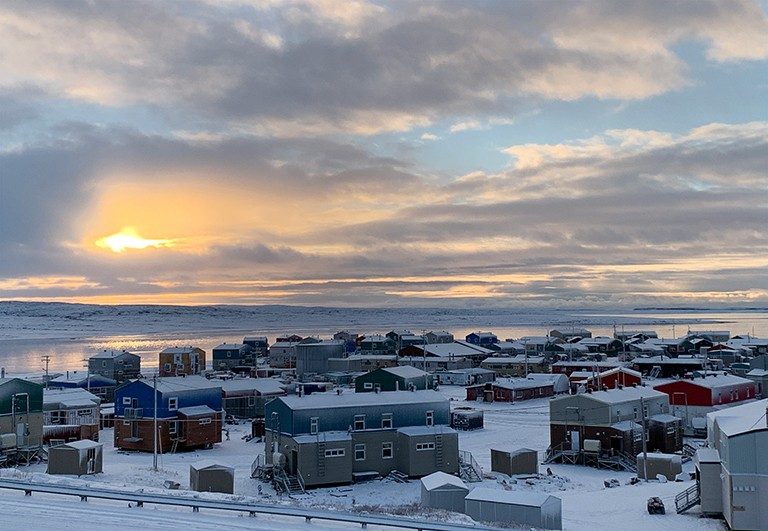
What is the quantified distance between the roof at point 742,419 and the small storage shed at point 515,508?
22.7 ft

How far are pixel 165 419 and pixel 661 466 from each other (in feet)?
93.4

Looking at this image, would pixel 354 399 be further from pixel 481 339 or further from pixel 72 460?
pixel 481 339

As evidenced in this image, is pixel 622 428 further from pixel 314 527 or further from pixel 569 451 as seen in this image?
pixel 314 527

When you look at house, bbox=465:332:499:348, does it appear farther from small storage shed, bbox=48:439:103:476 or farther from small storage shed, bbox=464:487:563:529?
small storage shed, bbox=464:487:563:529

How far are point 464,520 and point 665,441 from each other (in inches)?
1027

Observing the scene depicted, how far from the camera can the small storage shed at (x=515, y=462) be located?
124 ft

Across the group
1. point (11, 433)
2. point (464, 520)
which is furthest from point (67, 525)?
point (11, 433)

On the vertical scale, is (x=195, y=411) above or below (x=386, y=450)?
above

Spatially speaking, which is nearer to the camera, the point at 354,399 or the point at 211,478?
the point at 211,478

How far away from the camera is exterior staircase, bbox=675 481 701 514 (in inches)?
1134

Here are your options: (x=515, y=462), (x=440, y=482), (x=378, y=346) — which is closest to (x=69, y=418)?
(x=515, y=462)

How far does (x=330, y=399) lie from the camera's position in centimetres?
3969

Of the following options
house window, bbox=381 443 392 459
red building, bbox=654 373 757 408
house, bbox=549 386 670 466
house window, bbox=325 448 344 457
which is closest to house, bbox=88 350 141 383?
house window, bbox=381 443 392 459

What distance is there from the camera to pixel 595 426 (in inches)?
1716
